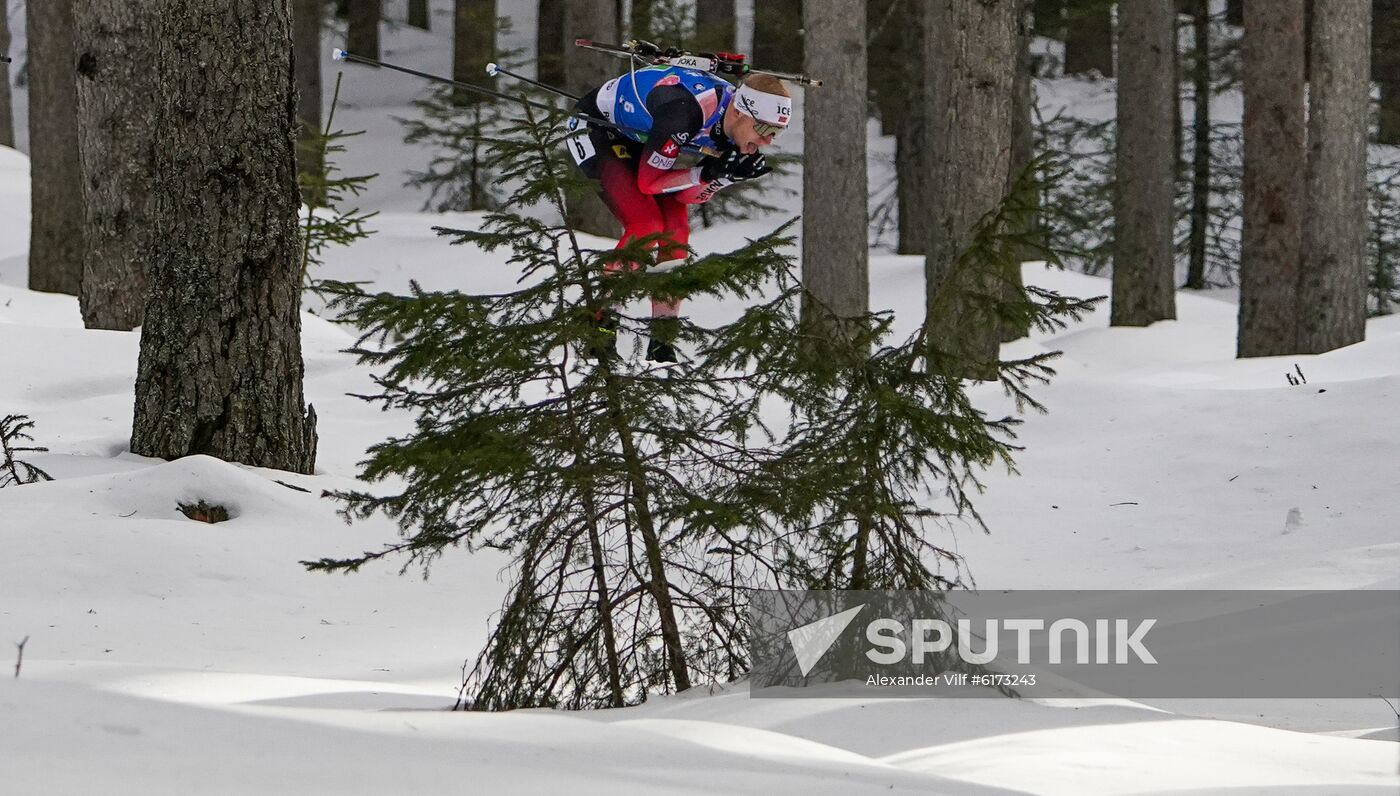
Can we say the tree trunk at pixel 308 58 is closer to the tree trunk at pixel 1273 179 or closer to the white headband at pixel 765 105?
the tree trunk at pixel 1273 179

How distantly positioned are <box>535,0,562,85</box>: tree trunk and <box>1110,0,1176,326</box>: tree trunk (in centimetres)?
909

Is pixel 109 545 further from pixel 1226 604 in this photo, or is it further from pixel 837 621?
pixel 1226 604

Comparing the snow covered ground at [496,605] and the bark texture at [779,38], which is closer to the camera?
the snow covered ground at [496,605]

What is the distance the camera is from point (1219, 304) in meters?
18.2

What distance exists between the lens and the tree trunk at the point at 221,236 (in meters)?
5.98

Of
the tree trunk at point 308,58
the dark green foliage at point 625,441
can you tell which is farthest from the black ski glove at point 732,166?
the tree trunk at point 308,58

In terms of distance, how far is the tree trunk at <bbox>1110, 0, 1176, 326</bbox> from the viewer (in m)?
15.1

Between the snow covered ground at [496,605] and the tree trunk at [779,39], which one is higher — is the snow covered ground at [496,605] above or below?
below

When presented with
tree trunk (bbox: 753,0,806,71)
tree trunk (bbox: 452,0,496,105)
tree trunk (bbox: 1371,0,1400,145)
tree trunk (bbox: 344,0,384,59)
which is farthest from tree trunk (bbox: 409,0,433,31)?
tree trunk (bbox: 1371,0,1400,145)

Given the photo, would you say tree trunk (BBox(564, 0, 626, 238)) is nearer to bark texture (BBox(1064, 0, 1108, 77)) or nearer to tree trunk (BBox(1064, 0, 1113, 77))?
bark texture (BBox(1064, 0, 1108, 77))

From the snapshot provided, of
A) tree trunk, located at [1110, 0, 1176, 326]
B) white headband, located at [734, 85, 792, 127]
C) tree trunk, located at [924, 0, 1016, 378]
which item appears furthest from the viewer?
tree trunk, located at [1110, 0, 1176, 326]

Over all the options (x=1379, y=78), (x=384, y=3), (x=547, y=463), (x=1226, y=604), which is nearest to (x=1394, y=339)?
(x=1226, y=604)

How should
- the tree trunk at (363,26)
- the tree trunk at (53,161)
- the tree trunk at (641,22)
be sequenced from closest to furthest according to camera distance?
the tree trunk at (53,161) < the tree trunk at (641,22) < the tree trunk at (363,26)

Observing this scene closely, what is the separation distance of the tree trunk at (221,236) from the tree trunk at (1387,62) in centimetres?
1890
